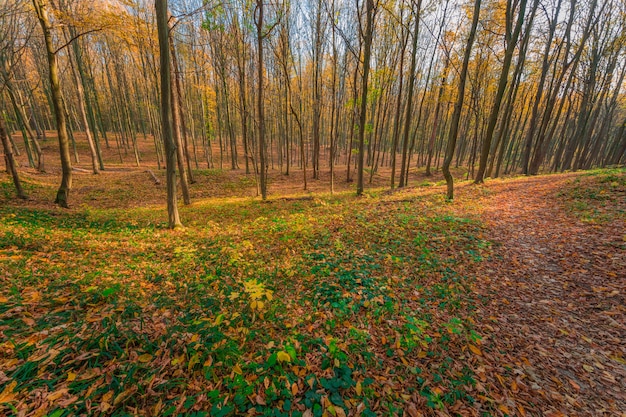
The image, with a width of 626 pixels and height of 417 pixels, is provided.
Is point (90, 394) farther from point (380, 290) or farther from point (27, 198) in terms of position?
point (27, 198)

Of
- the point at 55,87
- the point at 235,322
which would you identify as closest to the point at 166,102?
the point at 55,87

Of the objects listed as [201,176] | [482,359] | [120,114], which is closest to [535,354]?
[482,359]

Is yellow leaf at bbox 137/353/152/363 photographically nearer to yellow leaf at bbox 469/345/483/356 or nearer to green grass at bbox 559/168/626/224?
yellow leaf at bbox 469/345/483/356

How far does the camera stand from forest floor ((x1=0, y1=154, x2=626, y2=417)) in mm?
2820

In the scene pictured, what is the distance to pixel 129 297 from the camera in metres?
4.25

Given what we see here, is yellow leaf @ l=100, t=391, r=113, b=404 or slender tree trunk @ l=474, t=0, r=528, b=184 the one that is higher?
slender tree trunk @ l=474, t=0, r=528, b=184

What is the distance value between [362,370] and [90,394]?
308 cm

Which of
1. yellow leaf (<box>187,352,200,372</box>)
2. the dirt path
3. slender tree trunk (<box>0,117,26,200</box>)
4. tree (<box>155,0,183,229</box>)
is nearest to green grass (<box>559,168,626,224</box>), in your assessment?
the dirt path

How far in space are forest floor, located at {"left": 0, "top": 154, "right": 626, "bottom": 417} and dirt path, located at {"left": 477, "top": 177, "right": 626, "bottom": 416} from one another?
1.0 inches

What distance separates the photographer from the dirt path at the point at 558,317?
309 centimetres

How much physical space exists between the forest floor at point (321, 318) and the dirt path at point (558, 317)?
3 centimetres

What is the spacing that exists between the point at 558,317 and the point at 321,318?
419 cm

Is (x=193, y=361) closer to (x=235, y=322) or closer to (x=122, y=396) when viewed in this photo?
(x=122, y=396)

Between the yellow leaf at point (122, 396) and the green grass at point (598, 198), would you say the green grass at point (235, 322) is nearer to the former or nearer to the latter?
the yellow leaf at point (122, 396)
